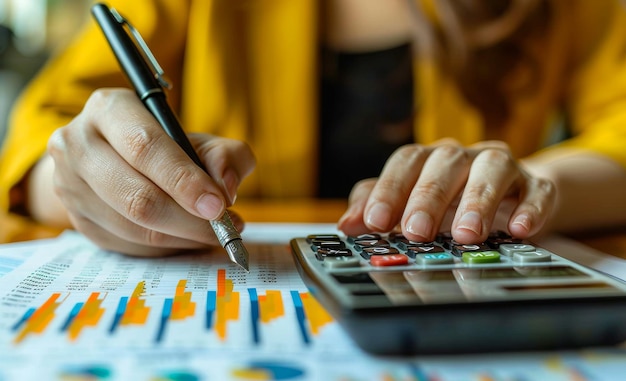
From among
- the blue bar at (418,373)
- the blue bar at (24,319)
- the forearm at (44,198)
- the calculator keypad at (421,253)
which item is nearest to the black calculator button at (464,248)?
the calculator keypad at (421,253)

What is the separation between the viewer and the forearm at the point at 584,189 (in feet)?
1.65

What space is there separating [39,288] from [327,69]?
51 centimetres

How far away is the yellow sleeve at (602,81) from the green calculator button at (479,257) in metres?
0.46

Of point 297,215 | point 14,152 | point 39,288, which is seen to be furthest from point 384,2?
point 39,288

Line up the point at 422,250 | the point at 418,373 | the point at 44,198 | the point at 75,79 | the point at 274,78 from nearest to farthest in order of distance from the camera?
1. the point at 418,373
2. the point at 422,250
3. the point at 44,198
4. the point at 75,79
5. the point at 274,78

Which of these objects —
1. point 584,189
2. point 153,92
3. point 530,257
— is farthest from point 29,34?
point 530,257

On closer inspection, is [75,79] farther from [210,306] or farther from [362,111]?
[210,306]

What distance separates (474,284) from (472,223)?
92 mm

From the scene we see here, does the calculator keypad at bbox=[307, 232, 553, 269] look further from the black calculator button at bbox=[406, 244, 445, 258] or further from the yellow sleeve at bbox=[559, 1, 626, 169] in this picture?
the yellow sleeve at bbox=[559, 1, 626, 169]

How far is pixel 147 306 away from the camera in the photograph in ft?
0.88

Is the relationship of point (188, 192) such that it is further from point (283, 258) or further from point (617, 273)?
point (617, 273)

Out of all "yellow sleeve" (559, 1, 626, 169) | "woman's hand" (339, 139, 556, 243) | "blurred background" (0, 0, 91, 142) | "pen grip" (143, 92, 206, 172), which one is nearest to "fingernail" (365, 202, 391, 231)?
"woman's hand" (339, 139, 556, 243)

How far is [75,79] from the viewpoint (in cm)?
63

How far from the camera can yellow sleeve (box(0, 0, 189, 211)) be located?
54cm
